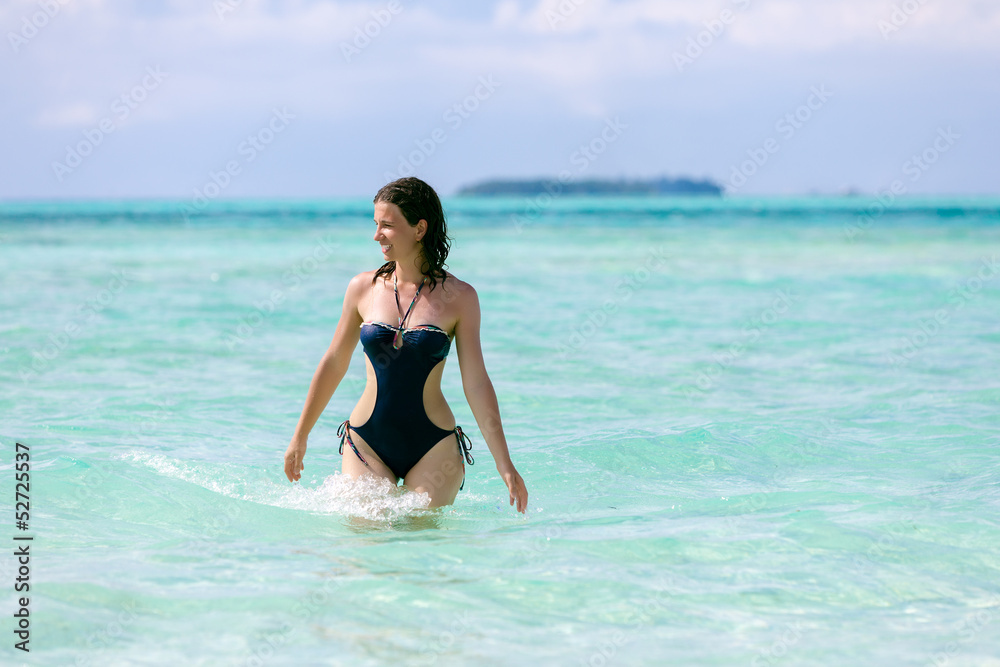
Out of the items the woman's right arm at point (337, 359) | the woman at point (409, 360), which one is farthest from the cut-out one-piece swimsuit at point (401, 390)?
the woman's right arm at point (337, 359)

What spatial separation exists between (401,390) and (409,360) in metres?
0.16

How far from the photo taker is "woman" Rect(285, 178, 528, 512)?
190 inches

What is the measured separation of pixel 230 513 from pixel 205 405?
3059mm

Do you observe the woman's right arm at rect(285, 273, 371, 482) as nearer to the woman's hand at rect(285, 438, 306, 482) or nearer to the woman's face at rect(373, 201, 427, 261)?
the woman's hand at rect(285, 438, 306, 482)

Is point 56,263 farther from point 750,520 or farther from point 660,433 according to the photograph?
point 750,520

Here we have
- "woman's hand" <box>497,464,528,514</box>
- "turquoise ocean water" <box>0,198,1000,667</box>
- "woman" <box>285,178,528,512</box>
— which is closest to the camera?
"turquoise ocean water" <box>0,198,1000,667</box>

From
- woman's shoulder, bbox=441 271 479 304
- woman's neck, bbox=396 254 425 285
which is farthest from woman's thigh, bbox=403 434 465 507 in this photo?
woman's neck, bbox=396 254 425 285

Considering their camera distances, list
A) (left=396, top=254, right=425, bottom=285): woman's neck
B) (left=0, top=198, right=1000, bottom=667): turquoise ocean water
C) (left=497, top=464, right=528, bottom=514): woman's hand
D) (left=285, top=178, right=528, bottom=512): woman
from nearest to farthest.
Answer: (left=0, top=198, right=1000, bottom=667): turquoise ocean water
(left=497, top=464, right=528, bottom=514): woman's hand
(left=285, top=178, right=528, bottom=512): woman
(left=396, top=254, right=425, bottom=285): woman's neck

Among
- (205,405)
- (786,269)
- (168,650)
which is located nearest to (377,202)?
(168,650)

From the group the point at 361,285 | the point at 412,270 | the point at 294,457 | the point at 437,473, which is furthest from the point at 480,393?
the point at 294,457

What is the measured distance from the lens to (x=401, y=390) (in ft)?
16.2

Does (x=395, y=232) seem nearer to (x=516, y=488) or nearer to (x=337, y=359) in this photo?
(x=337, y=359)

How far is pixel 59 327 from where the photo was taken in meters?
12.7

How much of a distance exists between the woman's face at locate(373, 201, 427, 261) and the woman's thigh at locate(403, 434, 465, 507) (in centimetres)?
97
